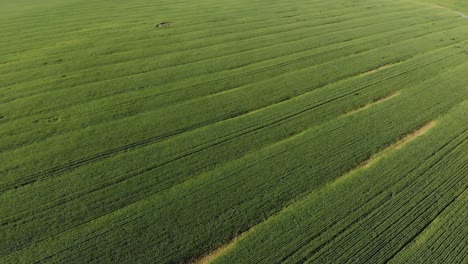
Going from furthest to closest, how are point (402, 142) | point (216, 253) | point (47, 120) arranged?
1. point (47, 120)
2. point (402, 142)
3. point (216, 253)

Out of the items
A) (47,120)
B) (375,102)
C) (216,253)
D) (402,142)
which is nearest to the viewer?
(216,253)

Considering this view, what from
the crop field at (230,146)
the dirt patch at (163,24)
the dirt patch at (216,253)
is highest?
the dirt patch at (163,24)

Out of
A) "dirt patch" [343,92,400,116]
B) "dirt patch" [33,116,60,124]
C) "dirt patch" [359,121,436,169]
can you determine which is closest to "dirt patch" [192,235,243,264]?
"dirt patch" [359,121,436,169]

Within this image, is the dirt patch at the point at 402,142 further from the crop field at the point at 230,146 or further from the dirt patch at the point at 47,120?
the dirt patch at the point at 47,120

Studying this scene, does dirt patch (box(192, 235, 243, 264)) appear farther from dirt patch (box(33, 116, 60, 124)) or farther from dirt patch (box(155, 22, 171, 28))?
dirt patch (box(155, 22, 171, 28))

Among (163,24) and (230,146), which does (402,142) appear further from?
(163,24)

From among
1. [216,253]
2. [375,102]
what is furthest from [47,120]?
[375,102]

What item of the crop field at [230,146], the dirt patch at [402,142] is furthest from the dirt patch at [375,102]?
the dirt patch at [402,142]

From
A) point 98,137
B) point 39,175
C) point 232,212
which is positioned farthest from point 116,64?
point 232,212

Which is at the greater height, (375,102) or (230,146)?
(375,102)

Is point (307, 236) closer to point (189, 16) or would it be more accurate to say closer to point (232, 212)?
point (232, 212)
